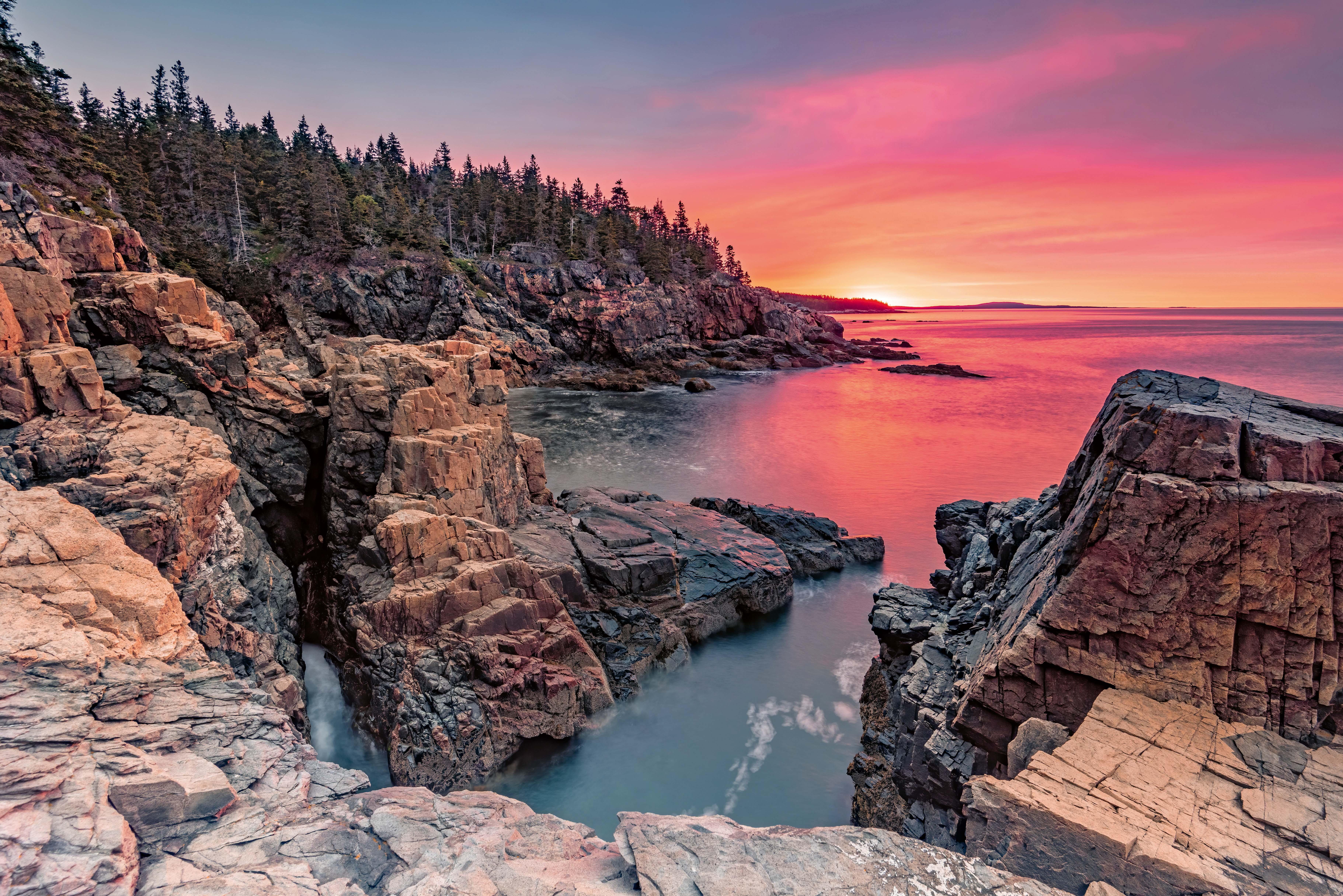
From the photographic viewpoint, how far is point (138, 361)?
13.9m

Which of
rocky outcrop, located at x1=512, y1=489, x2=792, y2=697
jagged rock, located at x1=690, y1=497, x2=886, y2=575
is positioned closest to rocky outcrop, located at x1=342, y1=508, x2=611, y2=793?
rocky outcrop, located at x1=512, y1=489, x2=792, y2=697

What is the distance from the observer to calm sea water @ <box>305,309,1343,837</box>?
42.2 ft

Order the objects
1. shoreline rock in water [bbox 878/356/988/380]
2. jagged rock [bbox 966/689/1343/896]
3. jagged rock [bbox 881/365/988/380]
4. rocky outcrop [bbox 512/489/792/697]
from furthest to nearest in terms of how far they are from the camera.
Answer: jagged rock [bbox 881/365/988/380] → shoreline rock in water [bbox 878/356/988/380] → rocky outcrop [bbox 512/489/792/697] → jagged rock [bbox 966/689/1343/896]

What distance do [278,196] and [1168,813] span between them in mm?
77573

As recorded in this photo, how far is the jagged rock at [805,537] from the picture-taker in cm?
2244

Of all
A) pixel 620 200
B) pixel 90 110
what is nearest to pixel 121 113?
pixel 90 110

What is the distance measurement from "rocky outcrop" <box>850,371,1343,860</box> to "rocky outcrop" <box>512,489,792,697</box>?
8194mm

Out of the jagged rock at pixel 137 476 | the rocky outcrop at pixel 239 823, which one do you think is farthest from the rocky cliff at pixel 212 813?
the jagged rock at pixel 137 476

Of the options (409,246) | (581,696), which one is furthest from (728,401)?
(581,696)

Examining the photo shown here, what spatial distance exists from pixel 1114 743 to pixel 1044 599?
1.93m

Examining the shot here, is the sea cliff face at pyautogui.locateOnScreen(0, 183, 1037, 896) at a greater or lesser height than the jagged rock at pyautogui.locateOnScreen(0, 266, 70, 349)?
lesser

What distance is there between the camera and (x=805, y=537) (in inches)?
926

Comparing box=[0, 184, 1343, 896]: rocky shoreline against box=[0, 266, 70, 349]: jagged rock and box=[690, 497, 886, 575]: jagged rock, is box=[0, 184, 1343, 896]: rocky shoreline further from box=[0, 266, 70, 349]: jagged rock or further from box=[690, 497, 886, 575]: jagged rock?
box=[690, 497, 886, 575]: jagged rock

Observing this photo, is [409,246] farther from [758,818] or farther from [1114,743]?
[1114,743]
